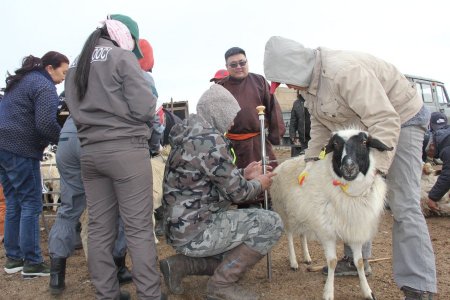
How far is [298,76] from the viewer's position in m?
3.12

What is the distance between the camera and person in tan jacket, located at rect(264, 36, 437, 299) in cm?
280

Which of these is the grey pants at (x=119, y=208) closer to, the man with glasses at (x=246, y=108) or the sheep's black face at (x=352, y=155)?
the sheep's black face at (x=352, y=155)

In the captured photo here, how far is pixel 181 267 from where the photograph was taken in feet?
10.4

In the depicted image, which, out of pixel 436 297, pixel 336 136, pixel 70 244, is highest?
pixel 336 136

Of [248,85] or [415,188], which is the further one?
[248,85]

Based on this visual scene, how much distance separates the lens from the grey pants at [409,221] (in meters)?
2.84

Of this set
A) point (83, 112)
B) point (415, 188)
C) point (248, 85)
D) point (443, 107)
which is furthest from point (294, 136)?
point (443, 107)

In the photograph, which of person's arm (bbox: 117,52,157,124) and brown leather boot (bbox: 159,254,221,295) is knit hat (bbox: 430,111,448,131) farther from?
person's arm (bbox: 117,52,157,124)

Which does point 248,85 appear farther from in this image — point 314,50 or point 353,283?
point 353,283

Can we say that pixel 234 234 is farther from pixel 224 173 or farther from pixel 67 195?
pixel 67 195

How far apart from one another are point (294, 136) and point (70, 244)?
19.4ft

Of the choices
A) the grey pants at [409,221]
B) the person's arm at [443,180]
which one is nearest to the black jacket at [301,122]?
the person's arm at [443,180]

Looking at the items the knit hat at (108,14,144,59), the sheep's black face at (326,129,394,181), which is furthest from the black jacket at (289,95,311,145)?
the knit hat at (108,14,144,59)

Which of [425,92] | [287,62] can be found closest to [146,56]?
[287,62]
